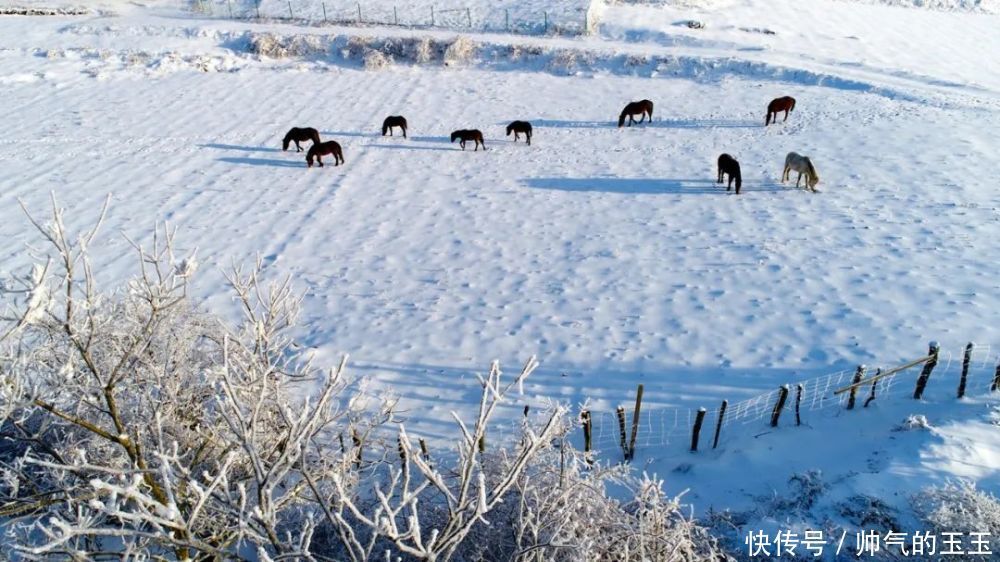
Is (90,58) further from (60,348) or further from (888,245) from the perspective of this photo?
(888,245)

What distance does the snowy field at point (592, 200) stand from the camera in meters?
10.1

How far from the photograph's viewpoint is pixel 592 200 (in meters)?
16.1

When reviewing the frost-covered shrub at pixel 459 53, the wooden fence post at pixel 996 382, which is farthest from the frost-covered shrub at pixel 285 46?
the wooden fence post at pixel 996 382

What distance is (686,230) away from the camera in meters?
14.4

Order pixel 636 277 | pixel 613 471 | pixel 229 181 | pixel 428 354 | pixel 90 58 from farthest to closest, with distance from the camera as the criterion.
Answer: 1. pixel 90 58
2. pixel 229 181
3. pixel 636 277
4. pixel 428 354
5. pixel 613 471

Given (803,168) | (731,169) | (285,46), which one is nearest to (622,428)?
(731,169)

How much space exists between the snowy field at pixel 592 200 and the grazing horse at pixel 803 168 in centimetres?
40

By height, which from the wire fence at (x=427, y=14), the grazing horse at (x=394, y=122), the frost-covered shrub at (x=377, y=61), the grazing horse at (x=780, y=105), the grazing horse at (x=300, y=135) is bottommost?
the grazing horse at (x=300, y=135)

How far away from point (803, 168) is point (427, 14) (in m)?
21.2

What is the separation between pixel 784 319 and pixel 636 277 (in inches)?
109

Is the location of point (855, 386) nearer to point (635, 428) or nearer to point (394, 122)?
point (635, 428)

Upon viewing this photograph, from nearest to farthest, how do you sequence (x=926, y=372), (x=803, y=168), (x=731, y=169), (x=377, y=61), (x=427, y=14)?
(x=926, y=372) → (x=803, y=168) → (x=731, y=169) → (x=377, y=61) → (x=427, y=14)

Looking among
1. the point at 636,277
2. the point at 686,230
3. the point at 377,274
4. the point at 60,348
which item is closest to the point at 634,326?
the point at 636,277

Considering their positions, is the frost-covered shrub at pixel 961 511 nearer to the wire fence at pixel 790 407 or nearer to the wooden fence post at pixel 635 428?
the wire fence at pixel 790 407
